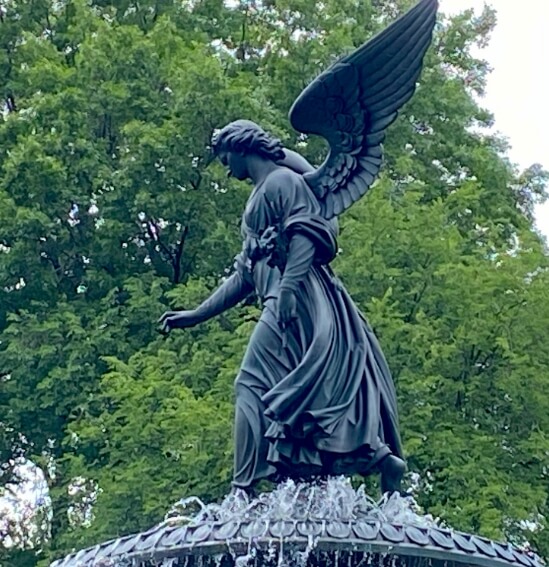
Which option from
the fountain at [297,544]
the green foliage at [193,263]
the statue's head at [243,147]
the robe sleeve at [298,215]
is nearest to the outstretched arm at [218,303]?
the robe sleeve at [298,215]

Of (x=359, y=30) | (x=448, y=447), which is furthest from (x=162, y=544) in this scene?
(x=359, y=30)

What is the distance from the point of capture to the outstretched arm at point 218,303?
859cm

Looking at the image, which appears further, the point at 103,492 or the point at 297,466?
the point at 103,492

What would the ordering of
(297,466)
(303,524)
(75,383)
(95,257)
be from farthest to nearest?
(95,257)
(75,383)
(297,466)
(303,524)

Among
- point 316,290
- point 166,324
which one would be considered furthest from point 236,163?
point 166,324

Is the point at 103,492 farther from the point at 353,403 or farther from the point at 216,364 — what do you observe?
the point at 353,403

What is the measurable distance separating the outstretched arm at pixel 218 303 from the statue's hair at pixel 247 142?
0.68 m

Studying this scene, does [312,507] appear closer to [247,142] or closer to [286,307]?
[286,307]

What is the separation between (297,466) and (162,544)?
45.8 inches

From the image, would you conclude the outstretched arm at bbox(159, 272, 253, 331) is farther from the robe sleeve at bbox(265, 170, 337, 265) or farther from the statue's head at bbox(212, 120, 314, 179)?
the statue's head at bbox(212, 120, 314, 179)

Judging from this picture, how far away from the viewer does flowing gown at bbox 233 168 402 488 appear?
7.79m

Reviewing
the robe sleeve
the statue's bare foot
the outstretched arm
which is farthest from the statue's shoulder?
the statue's bare foot

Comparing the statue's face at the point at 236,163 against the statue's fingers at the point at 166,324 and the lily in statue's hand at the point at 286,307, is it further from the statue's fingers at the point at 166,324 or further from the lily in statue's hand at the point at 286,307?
the statue's fingers at the point at 166,324

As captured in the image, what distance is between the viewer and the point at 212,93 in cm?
1764
